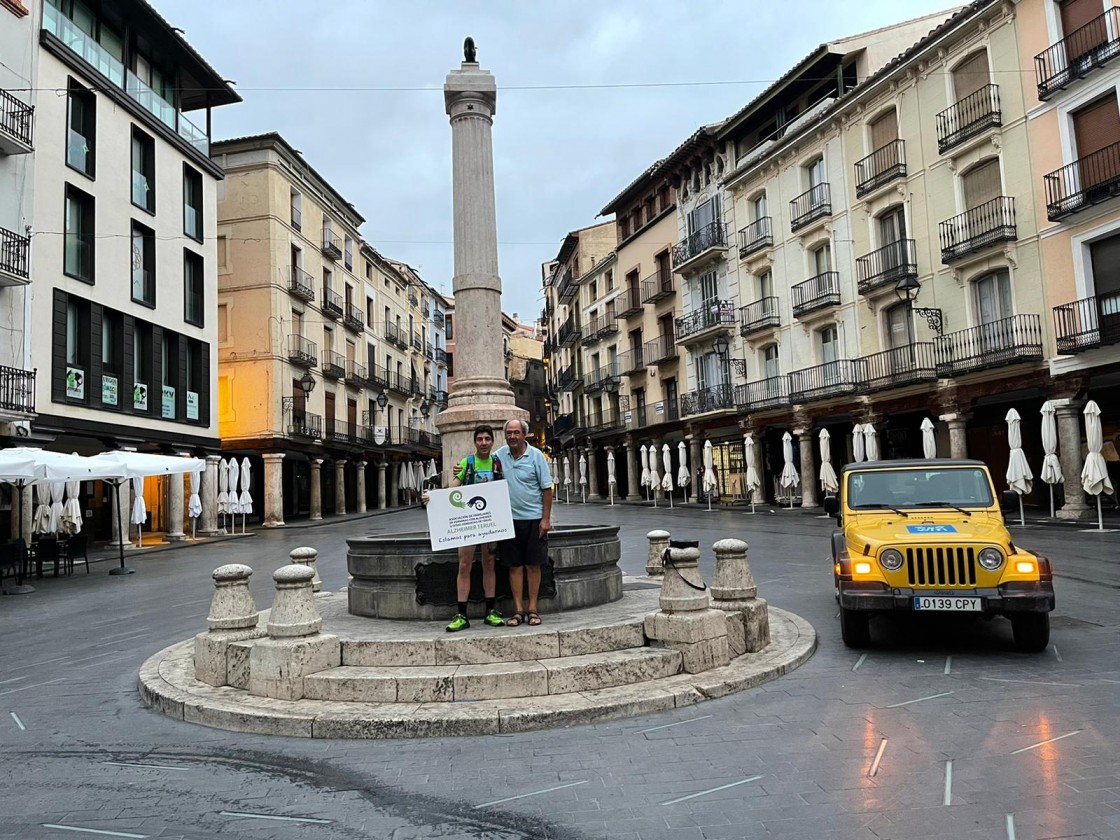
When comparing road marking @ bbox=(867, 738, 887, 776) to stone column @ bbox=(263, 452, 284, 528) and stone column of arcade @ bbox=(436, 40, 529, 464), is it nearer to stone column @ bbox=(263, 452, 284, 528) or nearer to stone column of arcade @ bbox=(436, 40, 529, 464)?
stone column of arcade @ bbox=(436, 40, 529, 464)

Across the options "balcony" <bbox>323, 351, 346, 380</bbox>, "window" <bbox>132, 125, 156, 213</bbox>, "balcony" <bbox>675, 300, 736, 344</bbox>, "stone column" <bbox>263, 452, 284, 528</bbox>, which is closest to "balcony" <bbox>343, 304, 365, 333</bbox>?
"balcony" <bbox>323, 351, 346, 380</bbox>

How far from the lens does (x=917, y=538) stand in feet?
23.1

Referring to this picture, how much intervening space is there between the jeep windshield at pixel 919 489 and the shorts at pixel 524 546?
3.50 m

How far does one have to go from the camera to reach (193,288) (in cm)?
2802

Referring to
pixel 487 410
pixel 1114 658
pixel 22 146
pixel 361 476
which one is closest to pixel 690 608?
pixel 1114 658

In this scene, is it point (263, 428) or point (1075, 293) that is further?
point (263, 428)

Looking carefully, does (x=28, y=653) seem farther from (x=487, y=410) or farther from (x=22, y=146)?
(x=22, y=146)

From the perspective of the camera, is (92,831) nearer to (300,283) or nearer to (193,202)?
(193,202)

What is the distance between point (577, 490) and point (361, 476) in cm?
2230

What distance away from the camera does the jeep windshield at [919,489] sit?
8055 mm

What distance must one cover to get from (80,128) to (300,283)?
14349 millimetres

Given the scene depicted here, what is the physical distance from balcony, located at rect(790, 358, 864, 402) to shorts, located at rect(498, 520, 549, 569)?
2237 centimetres

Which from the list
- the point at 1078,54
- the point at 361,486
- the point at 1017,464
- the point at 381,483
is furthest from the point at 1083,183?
the point at 381,483

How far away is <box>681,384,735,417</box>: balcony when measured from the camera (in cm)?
3466
